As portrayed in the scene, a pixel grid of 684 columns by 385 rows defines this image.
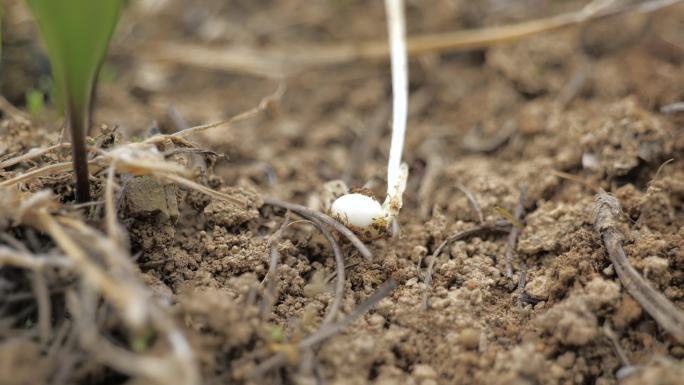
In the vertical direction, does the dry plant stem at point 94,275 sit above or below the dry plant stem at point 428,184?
below

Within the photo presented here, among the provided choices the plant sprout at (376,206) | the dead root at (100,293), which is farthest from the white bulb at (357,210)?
the dead root at (100,293)

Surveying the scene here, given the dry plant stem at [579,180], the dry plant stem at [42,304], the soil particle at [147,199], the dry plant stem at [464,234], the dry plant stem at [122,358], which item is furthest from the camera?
the dry plant stem at [579,180]

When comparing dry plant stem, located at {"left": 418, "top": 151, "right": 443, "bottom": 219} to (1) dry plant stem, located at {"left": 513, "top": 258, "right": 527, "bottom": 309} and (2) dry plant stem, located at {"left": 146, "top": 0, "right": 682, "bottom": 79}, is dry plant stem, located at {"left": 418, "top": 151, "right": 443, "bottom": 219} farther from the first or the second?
(2) dry plant stem, located at {"left": 146, "top": 0, "right": 682, "bottom": 79}

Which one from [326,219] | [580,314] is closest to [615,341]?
[580,314]

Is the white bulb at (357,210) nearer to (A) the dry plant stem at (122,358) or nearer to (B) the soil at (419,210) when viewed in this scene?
(B) the soil at (419,210)

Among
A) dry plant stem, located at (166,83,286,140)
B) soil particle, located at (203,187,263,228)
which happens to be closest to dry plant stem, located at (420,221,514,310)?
soil particle, located at (203,187,263,228)

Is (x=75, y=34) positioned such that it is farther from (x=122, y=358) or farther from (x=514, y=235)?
(x=514, y=235)

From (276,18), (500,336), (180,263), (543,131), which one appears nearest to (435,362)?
(500,336)
